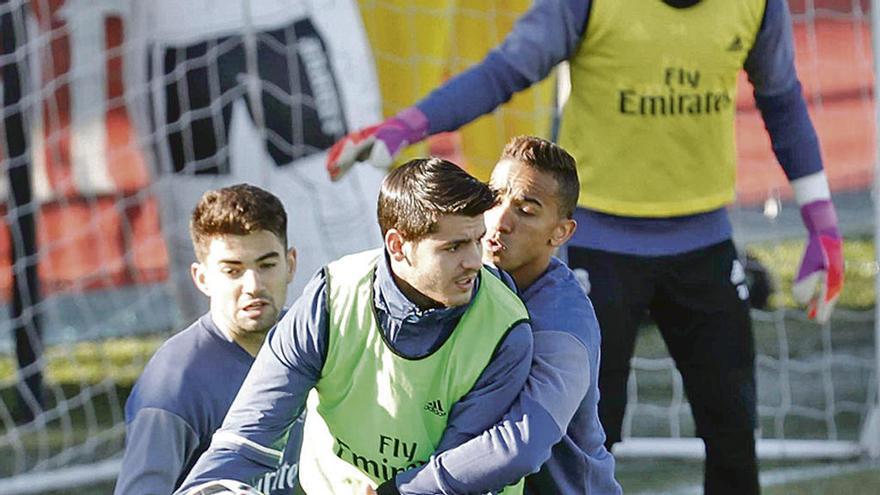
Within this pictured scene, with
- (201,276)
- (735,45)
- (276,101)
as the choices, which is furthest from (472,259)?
(276,101)

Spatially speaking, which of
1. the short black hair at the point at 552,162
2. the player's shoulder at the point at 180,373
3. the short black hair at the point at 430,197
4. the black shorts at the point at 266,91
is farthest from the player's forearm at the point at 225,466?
the black shorts at the point at 266,91

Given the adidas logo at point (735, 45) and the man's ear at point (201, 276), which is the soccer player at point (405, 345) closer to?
the man's ear at point (201, 276)

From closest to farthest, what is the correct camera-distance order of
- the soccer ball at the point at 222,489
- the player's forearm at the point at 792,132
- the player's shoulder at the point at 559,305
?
the soccer ball at the point at 222,489
the player's shoulder at the point at 559,305
the player's forearm at the point at 792,132

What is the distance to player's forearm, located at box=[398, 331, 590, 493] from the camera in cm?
260

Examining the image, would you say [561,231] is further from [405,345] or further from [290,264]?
[290,264]

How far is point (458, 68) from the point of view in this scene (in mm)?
6266

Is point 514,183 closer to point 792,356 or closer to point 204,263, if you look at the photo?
point 204,263

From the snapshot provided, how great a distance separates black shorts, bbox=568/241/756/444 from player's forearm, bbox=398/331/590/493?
3.49 ft

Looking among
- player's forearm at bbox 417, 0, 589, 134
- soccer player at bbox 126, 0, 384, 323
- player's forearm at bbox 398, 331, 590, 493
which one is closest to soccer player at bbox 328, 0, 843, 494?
player's forearm at bbox 417, 0, 589, 134

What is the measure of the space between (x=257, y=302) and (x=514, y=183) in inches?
20.8

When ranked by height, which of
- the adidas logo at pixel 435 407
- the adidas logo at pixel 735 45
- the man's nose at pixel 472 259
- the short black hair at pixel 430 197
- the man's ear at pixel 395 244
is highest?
the adidas logo at pixel 735 45

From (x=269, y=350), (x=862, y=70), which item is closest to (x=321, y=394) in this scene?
(x=269, y=350)

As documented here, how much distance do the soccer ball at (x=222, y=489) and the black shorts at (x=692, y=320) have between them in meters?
1.29

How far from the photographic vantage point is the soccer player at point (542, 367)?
2.61 m
